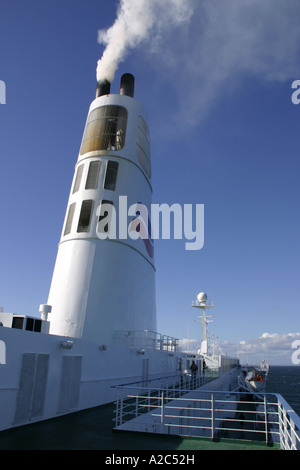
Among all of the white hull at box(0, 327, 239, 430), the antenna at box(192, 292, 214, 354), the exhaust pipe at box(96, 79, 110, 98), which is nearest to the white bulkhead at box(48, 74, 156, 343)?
the exhaust pipe at box(96, 79, 110, 98)

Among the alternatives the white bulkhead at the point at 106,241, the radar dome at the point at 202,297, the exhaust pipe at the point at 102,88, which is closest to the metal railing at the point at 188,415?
the white bulkhead at the point at 106,241

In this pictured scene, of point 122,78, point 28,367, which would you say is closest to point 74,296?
point 28,367

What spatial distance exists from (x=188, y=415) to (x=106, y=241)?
825 centimetres

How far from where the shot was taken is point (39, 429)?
8797mm

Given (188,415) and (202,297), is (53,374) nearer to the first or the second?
(188,415)

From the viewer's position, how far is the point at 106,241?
15844 mm

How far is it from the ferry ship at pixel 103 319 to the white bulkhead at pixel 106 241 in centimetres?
5

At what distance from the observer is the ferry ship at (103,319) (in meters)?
Answer: 9.45

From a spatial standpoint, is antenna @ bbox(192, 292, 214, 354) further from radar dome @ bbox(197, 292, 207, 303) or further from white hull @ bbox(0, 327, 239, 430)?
white hull @ bbox(0, 327, 239, 430)

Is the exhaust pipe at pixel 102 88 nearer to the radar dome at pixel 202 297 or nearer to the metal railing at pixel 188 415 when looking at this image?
the metal railing at pixel 188 415

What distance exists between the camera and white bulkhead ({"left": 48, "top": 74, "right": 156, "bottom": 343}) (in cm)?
1466

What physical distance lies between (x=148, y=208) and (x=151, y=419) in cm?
1186

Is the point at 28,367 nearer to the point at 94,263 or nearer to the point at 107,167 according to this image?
the point at 94,263
